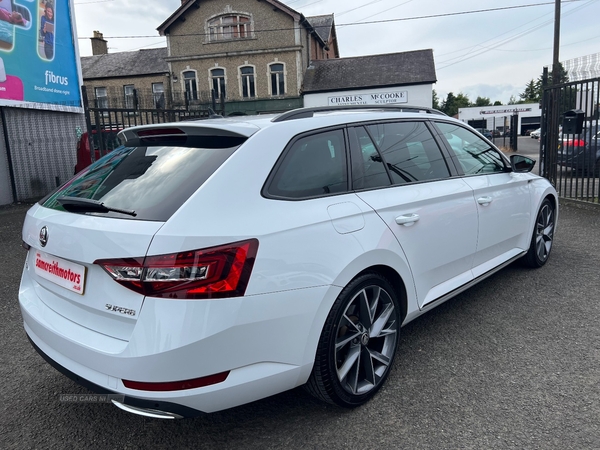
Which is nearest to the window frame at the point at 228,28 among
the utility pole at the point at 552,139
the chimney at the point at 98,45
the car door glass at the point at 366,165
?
the chimney at the point at 98,45

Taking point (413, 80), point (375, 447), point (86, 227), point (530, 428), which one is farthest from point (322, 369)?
point (413, 80)

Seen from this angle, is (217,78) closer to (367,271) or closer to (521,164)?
(521,164)

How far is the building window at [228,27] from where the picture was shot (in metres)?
31.9

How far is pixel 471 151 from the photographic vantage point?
3965 millimetres

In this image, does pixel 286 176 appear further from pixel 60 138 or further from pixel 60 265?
pixel 60 138

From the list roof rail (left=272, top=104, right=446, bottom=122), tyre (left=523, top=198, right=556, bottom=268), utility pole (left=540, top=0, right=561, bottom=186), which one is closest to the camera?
roof rail (left=272, top=104, right=446, bottom=122)

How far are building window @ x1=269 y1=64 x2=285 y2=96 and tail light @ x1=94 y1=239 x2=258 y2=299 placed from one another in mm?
31733

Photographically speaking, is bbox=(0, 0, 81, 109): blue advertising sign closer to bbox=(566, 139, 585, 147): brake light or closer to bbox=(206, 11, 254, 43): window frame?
bbox=(566, 139, 585, 147): brake light

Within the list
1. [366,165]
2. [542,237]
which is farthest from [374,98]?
[366,165]

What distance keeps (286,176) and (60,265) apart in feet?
3.97

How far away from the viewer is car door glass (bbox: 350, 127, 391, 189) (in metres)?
2.80

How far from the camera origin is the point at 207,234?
199cm

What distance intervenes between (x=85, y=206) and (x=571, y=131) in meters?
8.68

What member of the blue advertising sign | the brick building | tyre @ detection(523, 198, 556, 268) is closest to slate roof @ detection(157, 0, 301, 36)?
the brick building
